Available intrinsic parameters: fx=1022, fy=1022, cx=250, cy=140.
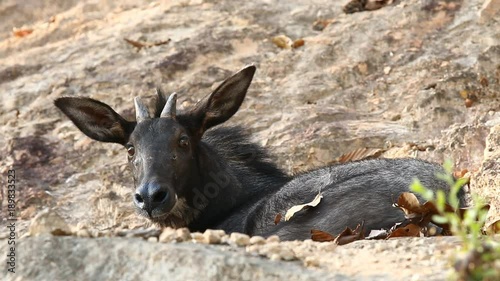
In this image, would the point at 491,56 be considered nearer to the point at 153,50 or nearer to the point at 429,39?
the point at 429,39

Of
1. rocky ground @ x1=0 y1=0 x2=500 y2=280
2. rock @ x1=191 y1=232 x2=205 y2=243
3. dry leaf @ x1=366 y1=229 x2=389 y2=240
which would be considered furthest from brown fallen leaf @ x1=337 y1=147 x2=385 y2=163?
rock @ x1=191 y1=232 x2=205 y2=243

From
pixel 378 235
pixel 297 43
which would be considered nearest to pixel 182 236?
pixel 378 235

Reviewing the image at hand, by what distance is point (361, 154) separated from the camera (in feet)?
34.2

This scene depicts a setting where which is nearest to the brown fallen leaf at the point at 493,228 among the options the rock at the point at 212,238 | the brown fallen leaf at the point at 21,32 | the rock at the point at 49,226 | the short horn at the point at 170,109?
the rock at the point at 212,238

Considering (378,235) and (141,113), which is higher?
(378,235)

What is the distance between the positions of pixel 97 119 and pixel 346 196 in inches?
107

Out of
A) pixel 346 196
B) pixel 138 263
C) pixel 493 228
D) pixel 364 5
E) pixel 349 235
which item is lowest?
pixel 364 5

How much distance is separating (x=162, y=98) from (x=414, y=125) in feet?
9.95

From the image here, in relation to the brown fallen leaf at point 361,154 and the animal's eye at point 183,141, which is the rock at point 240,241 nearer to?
the animal's eye at point 183,141

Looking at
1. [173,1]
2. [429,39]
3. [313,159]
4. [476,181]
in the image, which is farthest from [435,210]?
[173,1]

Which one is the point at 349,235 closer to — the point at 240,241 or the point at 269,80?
the point at 240,241

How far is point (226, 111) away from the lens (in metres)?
9.13

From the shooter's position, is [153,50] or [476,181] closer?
[476,181]

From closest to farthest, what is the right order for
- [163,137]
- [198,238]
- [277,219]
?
[198,238] < [277,219] < [163,137]
